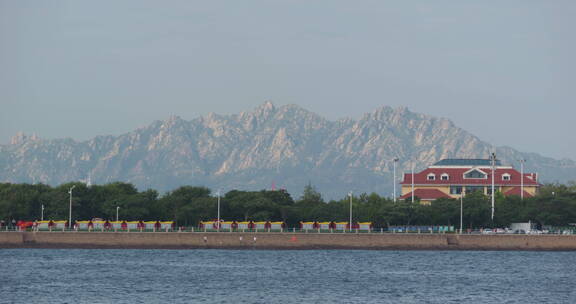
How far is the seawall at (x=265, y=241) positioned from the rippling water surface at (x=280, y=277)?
289 cm

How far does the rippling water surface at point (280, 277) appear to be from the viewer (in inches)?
4318

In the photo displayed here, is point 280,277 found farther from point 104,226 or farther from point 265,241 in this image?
point 104,226

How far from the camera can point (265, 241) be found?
188 metres

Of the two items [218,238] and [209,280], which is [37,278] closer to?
[209,280]

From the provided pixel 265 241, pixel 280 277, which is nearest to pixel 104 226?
pixel 265 241

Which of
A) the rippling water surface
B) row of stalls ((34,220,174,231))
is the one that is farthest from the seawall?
row of stalls ((34,220,174,231))

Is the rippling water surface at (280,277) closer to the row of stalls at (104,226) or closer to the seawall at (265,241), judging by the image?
the seawall at (265,241)

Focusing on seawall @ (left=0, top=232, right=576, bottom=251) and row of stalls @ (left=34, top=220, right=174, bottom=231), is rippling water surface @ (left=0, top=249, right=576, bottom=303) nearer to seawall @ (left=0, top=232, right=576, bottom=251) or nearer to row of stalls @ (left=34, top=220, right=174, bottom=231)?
seawall @ (left=0, top=232, right=576, bottom=251)

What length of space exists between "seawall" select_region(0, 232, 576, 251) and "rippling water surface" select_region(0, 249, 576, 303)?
289 cm

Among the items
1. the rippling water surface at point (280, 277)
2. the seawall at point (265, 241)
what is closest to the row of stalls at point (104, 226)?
the seawall at point (265, 241)

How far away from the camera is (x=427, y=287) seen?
122562 mm

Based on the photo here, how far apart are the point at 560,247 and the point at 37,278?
9341 centimetres

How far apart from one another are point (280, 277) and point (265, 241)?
56.8m

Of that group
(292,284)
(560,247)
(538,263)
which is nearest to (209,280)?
(292,284)
